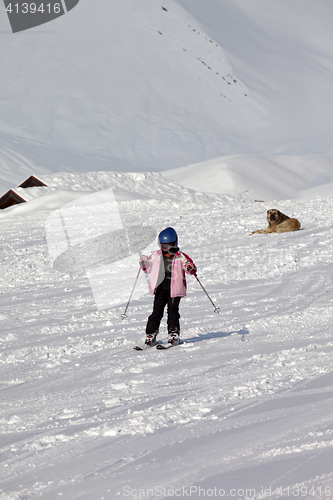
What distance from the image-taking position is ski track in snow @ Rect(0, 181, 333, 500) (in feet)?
10.1

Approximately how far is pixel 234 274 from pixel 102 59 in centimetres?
12601

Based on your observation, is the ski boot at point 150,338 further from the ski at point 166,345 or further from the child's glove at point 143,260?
the child's glove at point 143,260

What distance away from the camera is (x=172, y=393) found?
4.39 meters

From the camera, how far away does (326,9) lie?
180 metres

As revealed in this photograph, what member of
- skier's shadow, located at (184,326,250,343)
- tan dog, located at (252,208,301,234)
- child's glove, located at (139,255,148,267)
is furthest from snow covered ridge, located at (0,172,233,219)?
child's glove, located at (139,255,148,267)

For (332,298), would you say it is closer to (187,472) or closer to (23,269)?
(187,472)

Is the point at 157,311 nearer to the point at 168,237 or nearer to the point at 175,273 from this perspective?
the point at 175,273

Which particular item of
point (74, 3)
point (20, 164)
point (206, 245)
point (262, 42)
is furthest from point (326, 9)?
point (206, 245)

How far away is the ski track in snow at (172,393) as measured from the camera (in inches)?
122

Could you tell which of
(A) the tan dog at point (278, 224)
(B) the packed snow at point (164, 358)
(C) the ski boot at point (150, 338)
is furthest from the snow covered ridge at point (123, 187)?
(C) the ski boot at point (150, 338)

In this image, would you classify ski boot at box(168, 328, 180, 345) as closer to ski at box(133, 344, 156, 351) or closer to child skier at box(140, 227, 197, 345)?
child skier at box(140, 227, 197, 345)

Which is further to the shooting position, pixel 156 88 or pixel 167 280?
pixel 156 88

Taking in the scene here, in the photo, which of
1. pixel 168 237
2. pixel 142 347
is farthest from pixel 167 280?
pixel 142 347

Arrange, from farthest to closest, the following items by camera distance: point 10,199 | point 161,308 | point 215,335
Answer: point 10,199 < point 215,335 < point 161,308
